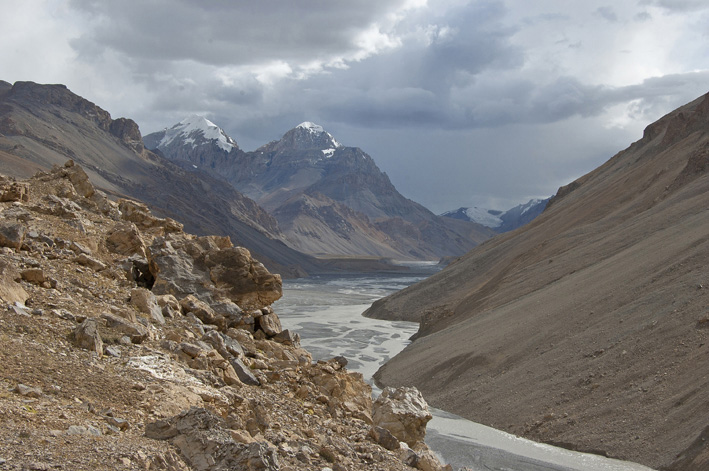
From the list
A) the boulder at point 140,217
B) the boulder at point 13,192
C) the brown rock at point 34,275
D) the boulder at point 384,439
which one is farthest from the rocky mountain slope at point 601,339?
the boulder at point 13,192

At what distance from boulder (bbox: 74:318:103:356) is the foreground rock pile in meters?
0.02

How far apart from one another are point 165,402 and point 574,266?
43.0 m

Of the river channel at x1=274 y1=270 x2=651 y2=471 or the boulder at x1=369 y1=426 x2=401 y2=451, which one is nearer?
the boulder at x1=369 y1=426 x2=401 y2=451

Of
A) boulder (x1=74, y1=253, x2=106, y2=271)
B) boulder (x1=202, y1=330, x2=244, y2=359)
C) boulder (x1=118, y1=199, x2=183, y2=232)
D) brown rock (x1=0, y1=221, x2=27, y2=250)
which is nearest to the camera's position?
brown rock (x1=0, y1=221, x2=27, y2=250)

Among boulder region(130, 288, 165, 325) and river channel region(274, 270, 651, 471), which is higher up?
boulder region(130, 288, 165, 325)

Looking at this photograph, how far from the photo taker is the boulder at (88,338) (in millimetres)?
10414

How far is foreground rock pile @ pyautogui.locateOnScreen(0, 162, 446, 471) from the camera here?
335 inches

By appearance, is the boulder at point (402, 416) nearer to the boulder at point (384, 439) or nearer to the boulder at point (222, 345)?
the boulder at point (384, 439)

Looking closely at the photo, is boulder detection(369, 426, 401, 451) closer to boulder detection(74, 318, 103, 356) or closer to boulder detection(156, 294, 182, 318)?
boulder detection(74, 318, 103, 356)

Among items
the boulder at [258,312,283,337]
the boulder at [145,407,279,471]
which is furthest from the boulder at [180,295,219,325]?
the boulder at [145,407,279,471]

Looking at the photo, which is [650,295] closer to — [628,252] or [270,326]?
[628,252]

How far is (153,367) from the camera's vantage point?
1066cm

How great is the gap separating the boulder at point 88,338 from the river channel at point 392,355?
15154 millimetres

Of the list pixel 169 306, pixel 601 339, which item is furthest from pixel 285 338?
pixel 601 339
